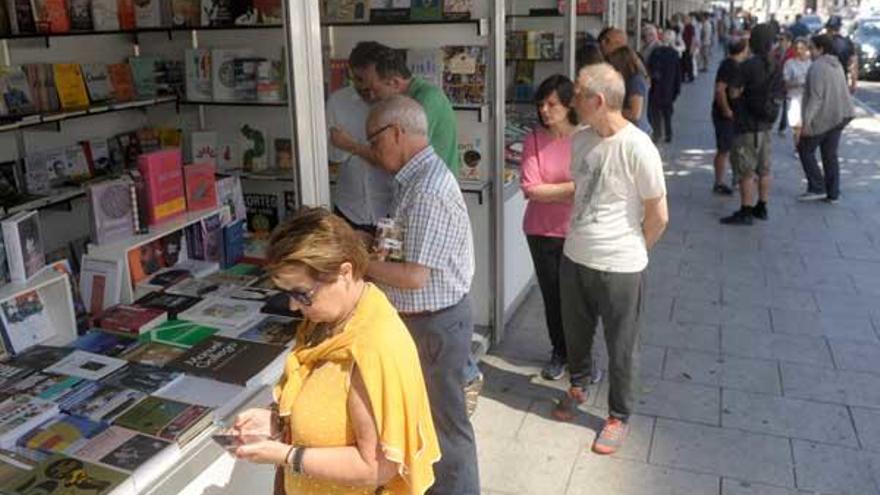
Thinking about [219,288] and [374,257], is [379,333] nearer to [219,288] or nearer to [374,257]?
[374,257]

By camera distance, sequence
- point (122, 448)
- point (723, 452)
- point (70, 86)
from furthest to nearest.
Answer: point (70, 86)
point (723, 452)
point (122, 448)

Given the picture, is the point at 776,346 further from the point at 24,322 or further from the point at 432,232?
the point at 24,322

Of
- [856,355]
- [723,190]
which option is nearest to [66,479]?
[856,355]

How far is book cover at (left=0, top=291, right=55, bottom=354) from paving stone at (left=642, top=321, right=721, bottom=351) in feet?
10.4

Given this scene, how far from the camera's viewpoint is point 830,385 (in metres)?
4.02

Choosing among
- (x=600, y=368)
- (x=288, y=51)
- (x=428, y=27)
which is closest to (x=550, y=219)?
(x=600, y=368)

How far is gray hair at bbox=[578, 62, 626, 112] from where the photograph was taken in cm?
303

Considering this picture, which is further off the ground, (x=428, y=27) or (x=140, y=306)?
(x=428, y=27)

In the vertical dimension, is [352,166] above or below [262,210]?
above

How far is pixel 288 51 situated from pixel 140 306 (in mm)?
1173

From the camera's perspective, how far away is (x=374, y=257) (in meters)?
2.48

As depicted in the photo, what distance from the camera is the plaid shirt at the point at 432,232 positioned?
2.42 m

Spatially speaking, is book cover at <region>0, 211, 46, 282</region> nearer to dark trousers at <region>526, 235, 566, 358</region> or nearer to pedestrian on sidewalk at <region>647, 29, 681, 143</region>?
dark trousers at <region>526, 235, 566, 358</region>

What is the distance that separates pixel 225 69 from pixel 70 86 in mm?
848
